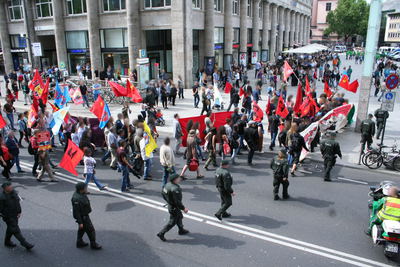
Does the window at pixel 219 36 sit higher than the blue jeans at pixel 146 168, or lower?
higher

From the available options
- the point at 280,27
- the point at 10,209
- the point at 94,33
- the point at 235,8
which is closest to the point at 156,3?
the point at 94,33

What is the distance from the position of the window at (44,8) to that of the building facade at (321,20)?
106 meters

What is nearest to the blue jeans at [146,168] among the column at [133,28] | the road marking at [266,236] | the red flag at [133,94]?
the road marking at [266,236]

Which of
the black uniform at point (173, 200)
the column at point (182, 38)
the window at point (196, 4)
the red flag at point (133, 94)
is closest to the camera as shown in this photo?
the black uniform at point (173, 200)

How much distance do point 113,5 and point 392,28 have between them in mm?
106981

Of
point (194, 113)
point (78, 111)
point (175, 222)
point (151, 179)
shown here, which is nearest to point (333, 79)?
point (194, 113)

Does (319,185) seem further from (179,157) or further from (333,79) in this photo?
(333,79)

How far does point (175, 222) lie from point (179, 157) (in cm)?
548

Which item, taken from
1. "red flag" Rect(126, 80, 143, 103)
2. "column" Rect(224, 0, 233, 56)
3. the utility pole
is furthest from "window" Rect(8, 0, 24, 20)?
the utility pole

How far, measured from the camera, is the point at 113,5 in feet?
96.2

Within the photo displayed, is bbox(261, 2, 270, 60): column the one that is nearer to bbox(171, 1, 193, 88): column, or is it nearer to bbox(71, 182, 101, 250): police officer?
bbox(171, 1, 193, 88): column

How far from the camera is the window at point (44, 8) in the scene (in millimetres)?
34156

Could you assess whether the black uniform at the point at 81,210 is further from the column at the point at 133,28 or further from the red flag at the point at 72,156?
the column at the point at 133,28

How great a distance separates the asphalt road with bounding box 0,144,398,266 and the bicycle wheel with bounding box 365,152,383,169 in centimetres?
78
